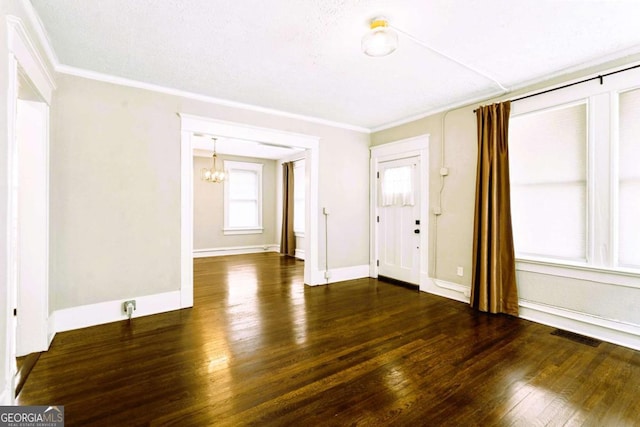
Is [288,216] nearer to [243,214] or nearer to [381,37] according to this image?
[243,214]

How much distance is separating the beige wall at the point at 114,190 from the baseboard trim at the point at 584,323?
4.29 meters

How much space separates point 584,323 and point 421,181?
2536mm

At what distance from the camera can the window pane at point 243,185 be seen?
26.5ft

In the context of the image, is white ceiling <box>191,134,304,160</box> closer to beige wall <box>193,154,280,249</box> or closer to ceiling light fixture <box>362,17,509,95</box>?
beige wall <box>193,154,280,249</box>

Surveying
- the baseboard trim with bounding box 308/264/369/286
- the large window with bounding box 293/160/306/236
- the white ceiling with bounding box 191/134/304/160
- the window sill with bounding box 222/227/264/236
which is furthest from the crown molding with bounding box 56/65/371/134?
the window sill with bounding box 222/227/264/236

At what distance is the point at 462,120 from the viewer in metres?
4.02

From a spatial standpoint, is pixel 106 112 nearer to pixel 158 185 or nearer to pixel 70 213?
pixel 158 185

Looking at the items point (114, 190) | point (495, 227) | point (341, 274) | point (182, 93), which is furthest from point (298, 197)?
point (495, 227)

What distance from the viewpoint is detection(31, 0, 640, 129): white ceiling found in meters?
2.14

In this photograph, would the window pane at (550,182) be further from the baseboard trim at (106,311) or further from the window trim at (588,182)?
the baseboard trim at (106,311)

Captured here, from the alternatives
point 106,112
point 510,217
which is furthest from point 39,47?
point 510,217

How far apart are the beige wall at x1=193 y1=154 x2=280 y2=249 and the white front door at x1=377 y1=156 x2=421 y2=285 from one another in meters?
4.19

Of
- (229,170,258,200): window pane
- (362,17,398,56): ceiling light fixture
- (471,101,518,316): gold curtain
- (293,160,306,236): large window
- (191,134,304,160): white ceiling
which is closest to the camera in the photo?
(362,17,398,56): ceiling light fixture

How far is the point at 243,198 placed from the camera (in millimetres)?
8297
